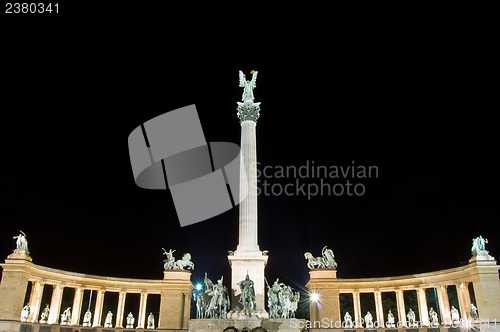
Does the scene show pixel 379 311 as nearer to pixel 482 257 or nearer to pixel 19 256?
pixel 482 257

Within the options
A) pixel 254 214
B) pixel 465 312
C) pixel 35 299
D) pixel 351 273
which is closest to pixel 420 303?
pixel 465 312

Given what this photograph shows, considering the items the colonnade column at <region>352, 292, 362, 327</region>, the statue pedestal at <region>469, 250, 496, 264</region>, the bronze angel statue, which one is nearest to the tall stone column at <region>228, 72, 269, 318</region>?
the bronze angel statue

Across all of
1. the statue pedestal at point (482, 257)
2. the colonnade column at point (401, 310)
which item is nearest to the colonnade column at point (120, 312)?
the colonnade column at point (401, 310)

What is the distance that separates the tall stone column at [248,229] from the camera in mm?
41291

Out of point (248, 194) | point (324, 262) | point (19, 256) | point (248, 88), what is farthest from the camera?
point (324, 262)

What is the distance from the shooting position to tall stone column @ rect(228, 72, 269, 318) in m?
41.3

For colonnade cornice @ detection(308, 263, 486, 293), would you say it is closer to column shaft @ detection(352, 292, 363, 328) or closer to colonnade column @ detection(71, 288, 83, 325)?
column shaft @ detection(352, 292, 363, 328)

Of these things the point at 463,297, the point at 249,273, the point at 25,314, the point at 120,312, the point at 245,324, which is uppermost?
the point at 249,273

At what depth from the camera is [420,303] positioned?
54531 mm

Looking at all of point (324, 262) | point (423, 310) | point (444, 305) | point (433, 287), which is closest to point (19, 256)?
point (324, 262)

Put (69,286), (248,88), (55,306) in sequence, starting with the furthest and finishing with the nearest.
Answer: (69,286)
(55,306)
(248,88)

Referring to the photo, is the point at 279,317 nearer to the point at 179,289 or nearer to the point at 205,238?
the point at 179,289

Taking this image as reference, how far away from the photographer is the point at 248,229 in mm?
44188

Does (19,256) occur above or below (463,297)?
above
